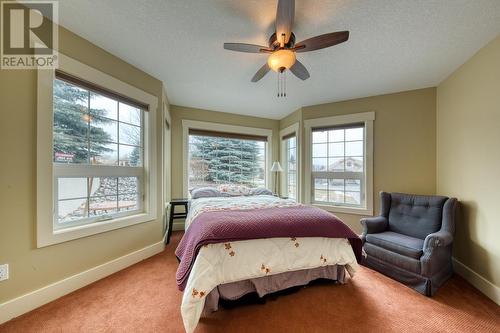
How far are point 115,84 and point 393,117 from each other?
3.68 m

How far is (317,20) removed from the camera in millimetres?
1562

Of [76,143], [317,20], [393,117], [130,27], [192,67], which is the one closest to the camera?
[317,20]

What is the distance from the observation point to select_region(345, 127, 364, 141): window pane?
3178 millimetres

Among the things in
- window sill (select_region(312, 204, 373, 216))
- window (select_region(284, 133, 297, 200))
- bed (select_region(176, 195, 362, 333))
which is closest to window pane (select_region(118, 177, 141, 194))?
bed (select_region(176, 195, 362, 333))

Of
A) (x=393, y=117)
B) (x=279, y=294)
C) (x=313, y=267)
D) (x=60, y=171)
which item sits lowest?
(x=279, y=294)

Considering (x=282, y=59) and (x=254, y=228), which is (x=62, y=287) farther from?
(x=282, y=59)

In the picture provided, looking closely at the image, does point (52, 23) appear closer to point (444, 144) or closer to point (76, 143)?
point (76, 143)

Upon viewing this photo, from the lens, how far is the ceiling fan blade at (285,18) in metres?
1.24

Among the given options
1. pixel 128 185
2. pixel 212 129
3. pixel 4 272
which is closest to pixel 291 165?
pixel 212 129

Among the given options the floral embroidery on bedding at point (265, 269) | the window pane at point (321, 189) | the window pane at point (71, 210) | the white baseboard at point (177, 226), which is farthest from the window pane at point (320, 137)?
the window pane at point (71, 210)

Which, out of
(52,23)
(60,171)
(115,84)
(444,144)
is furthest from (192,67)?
(444,144)

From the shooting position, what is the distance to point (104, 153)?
213 centimetres

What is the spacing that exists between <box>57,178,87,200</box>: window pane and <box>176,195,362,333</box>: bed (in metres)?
1.17

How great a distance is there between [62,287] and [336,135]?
12.8 feet
